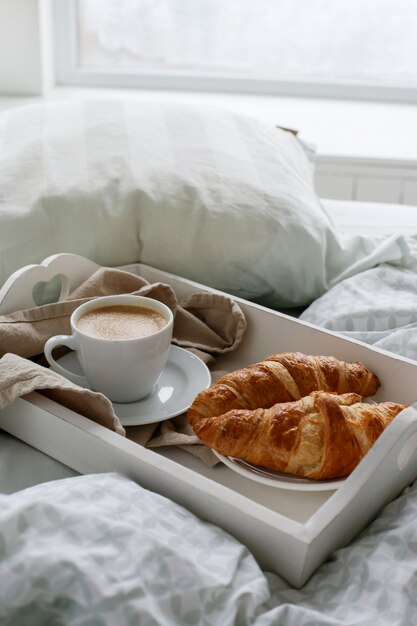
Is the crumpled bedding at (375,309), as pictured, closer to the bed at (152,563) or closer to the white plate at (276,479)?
the bed at (152,563)

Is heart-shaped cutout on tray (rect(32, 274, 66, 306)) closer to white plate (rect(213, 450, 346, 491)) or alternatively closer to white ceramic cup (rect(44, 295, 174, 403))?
white ceramic cup (rect(44, 295, 174, 403))

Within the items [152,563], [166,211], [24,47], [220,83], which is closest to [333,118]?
[220,83]

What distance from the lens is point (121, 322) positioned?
88cm

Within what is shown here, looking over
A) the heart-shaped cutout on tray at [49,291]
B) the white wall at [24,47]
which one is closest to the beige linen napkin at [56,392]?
the heart-shaped cutout on tray at [49,291]

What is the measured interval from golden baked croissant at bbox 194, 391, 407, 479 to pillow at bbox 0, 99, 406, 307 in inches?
15.4

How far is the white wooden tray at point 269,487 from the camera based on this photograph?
611 millimetres

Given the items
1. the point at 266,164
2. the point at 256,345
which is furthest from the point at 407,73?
the point at 256,345

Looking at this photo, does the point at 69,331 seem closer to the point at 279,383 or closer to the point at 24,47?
the point at 279,383

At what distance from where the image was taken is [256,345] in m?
0.98

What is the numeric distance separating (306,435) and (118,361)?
22cm

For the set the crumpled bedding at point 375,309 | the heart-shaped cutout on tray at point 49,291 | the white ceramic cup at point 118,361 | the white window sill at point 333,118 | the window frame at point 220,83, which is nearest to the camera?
the white ceramic cup at point 118,361

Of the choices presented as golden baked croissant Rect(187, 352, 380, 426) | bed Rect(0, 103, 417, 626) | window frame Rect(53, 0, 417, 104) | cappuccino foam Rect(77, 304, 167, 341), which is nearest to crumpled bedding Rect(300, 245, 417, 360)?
bed Rect(0, 103, 417, 626)

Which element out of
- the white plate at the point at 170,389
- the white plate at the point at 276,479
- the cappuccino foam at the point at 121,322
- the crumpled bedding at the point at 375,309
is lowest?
the white plate at the point at 170,389

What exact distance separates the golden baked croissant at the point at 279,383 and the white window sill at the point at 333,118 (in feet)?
4.07
